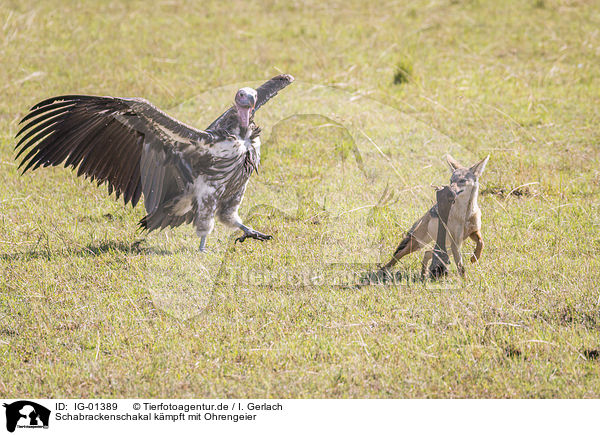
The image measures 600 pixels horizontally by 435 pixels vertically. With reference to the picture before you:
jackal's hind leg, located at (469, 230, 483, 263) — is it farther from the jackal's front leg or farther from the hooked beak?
the hooked beak

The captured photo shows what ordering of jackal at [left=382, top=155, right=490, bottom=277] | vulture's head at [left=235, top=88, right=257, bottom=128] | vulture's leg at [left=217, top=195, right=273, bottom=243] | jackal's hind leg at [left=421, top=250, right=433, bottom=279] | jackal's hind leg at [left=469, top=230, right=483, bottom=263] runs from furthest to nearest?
vulture's leg at [left=217, top=195, right=273, bottom=243]
jackal's hind leg at [left=421, top=250, right=433, bottom=279]
vulture's head at [left=235, top=88, right=257, bottom=128]
jackal's hind leg at [left=469, top=230, right=483, bottom=263]
jackal at [left=382, top=155, right=490, bottom=277]

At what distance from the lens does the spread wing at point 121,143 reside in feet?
18.8

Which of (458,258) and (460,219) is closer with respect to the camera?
(460,219)

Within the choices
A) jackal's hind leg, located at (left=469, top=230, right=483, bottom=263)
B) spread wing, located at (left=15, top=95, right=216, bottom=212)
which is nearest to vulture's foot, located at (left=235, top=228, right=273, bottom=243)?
spread wing, located at (left=15, top=95, right=216, bottom=212)

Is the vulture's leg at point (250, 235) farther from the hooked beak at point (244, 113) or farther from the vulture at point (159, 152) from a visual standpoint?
the hooked beak at point (244, 113)

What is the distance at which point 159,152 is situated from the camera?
20.2 feet

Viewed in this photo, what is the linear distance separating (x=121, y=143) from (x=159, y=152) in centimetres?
34

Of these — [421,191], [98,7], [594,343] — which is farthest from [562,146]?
[98,7]

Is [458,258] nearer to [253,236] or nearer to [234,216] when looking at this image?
[253,236]

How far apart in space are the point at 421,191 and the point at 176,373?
3961mm

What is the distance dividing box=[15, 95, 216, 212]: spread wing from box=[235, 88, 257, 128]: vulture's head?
0.32m
